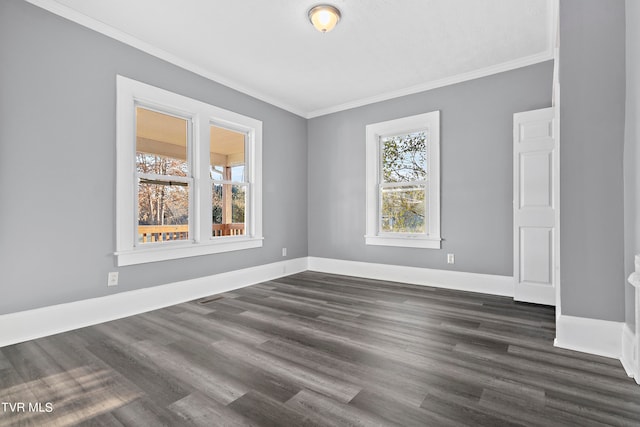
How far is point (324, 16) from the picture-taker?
2646 millimetres

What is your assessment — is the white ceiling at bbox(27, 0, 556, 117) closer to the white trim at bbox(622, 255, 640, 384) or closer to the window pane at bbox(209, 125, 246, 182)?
the window pane at bbox(209, 125, 246, 182)

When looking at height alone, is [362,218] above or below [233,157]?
below

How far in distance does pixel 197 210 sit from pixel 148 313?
1.22 metres

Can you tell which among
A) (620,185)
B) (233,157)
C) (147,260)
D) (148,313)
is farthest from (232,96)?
(620,185)

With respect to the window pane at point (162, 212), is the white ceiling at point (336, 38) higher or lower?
higher

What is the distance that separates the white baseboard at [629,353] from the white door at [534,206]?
1270 mm

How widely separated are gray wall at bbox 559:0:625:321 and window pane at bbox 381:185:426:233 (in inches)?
83.2

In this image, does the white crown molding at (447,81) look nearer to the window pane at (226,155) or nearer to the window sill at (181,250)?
the window pane at (226,155)

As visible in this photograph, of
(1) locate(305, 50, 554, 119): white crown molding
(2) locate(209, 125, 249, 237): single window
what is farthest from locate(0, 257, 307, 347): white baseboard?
(1) locate(305, 50, 554, 119): white crown molding

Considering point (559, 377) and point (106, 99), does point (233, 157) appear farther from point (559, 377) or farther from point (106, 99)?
point (559, 377)

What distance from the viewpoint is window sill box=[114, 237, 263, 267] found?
3020 mm

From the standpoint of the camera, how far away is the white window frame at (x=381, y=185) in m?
4.10

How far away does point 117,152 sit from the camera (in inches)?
116

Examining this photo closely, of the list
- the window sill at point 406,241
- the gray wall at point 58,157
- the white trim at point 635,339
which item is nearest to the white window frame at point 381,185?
the window sill at point 406,241
